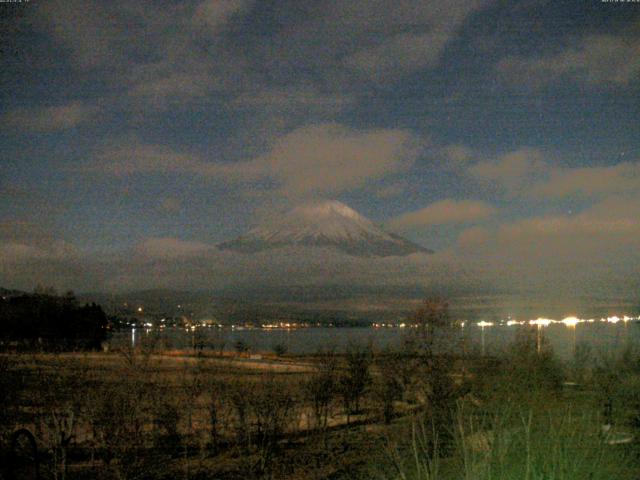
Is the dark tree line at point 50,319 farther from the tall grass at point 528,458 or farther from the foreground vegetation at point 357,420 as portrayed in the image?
the tall grass at point 528,458

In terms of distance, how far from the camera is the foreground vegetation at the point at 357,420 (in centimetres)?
631

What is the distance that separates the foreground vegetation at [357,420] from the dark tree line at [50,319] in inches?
1003

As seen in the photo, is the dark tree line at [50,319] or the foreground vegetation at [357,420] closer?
the foreground vegetation at [357,420]

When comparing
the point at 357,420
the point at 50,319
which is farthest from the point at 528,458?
the point at 50,319

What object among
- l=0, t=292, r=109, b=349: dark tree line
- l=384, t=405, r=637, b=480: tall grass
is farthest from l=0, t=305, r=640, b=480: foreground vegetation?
l=0, t=292, r=109, b=349: dark tree line

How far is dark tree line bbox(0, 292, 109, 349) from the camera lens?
43.1 m

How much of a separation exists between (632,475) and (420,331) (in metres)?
11.1

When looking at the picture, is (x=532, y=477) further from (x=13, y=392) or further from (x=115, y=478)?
(x=13, y=392)

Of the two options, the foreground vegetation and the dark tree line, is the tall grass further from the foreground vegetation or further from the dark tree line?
the dark tree line

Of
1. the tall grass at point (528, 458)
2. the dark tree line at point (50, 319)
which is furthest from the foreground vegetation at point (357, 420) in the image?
the dark tree line at point (50, 319)

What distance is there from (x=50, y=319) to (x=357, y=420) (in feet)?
138

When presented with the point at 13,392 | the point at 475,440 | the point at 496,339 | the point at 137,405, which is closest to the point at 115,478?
the point at 137,405

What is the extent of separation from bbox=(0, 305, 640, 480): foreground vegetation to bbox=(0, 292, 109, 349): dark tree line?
25472mm

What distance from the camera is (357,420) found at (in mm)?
18812
